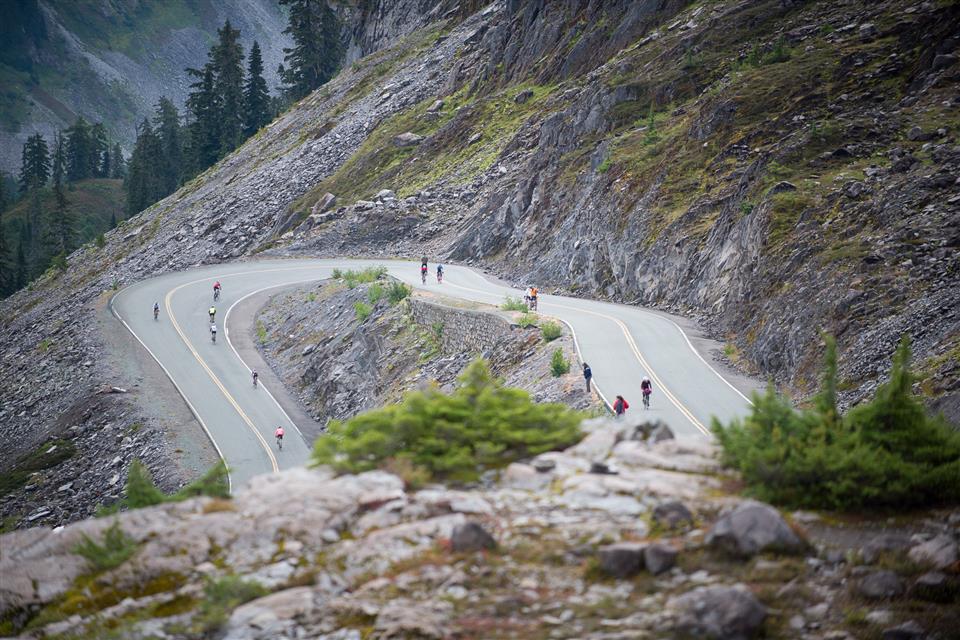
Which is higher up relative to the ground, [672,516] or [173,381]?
[672,516]

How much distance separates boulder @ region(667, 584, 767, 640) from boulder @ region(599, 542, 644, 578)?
762mm

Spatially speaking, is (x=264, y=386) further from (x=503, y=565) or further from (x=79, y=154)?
(x=79, y=154)

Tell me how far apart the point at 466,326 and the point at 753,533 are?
26618 mm

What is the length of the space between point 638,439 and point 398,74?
71027mm

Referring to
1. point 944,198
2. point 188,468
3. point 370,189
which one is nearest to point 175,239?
point 370,189

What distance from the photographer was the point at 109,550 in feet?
36.4

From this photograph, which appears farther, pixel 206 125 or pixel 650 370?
pixel 206 125

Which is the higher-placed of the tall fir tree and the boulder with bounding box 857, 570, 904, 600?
the tall fir tree

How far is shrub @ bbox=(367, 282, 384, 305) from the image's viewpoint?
45.3 m

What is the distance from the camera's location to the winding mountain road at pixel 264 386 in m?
26.6

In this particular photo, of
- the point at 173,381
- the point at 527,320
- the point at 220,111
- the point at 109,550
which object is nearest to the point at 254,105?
the point at 220,111

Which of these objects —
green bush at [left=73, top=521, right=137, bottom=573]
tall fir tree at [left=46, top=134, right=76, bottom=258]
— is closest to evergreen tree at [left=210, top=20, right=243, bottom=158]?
tall fir tree at [left=46, top=134, right=76, bottom=258]

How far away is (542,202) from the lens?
164 feet

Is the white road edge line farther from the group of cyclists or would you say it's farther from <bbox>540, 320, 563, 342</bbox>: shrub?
<bbox>540, 320, 563, 342</bbox>: shrub
